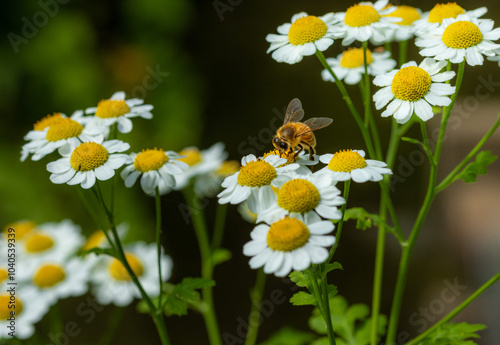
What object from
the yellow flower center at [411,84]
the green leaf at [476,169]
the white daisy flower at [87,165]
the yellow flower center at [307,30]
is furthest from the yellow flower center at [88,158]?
the green leaf at [476,169]

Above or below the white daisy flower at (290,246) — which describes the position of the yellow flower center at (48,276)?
below

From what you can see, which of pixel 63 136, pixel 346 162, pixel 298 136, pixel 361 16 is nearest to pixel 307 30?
pixel 361 16

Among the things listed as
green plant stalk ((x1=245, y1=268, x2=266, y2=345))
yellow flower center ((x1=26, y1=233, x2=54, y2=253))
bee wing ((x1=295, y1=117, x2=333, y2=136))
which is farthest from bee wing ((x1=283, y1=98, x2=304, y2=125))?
yellow flower center ((x1=26, y1=233, x2=54, y2=253))

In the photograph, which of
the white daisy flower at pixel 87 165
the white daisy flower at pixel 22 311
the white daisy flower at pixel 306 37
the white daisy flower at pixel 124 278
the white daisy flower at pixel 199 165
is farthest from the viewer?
the white daisy flower at pixel 199 165

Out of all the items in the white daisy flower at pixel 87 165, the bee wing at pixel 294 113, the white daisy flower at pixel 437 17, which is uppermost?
the white daisy flower at pixel 437 17

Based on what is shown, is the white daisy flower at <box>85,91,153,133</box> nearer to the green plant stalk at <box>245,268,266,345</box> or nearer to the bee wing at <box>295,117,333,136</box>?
the bee wing at <box>295,117,333,136</box>

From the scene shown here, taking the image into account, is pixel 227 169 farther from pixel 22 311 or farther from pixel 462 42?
pixel 462 42

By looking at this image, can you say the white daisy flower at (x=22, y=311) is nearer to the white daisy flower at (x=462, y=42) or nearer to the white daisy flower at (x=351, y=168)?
the white daisy flower at (x=351, y=168)

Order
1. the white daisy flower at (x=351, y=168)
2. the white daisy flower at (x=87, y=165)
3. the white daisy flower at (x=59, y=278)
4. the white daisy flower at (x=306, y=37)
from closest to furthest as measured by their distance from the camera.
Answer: the white daisy flower at (x=351, y=168) → the white daisy flower at (x=87, y=165) → the white daisy flower at (x=306, y=37) → the white daisy flower at (x=59, y=278)
